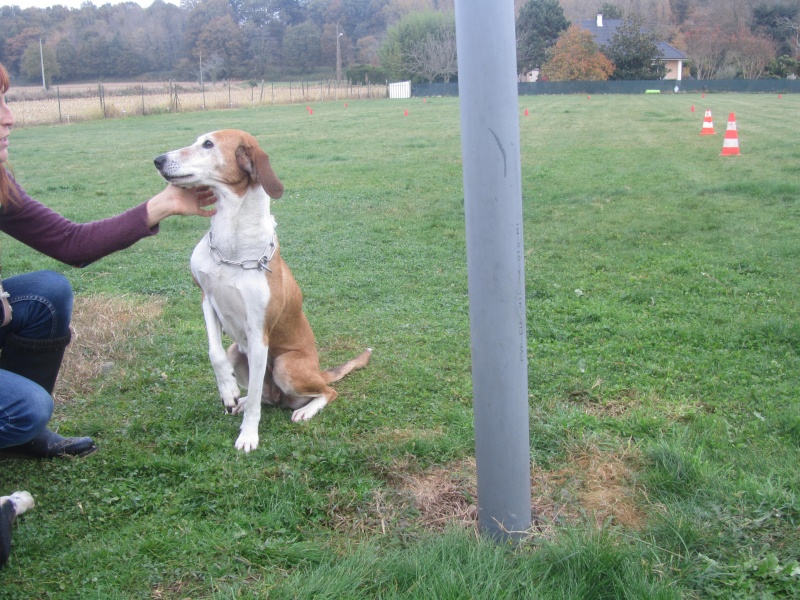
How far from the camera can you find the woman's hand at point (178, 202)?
316cm

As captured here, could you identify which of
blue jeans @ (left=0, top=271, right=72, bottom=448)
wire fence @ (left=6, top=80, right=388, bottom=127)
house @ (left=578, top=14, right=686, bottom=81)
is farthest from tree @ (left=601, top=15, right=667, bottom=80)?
blue jeans @ (left=0, top=271, right=72, bottom=448)

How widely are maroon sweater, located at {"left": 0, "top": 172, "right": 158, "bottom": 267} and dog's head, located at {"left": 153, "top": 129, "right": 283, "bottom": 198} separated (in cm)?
24

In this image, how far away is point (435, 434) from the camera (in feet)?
11.4

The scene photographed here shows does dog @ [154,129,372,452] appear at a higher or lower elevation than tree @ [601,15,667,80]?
lower

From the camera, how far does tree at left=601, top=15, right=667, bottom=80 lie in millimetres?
61156

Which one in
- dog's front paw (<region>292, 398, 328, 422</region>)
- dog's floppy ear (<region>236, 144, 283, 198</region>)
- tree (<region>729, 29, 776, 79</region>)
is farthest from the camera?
tree (<region>729, 29, 776, 79</region>)

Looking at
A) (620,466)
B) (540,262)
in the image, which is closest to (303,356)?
(620,466)

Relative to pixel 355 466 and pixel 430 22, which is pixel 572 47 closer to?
pixel 430 22

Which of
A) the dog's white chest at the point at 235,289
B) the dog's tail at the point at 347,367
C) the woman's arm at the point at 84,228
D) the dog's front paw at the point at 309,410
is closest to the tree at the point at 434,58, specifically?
the dog's tail at the point at 347,367

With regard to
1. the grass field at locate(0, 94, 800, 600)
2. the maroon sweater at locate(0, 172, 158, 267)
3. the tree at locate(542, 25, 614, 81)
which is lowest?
the grass field at locate(0, 94, 800, 600)

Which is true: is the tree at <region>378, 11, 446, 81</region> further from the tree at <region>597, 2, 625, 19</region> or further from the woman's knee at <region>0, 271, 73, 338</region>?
the woman's knee at <region>0, 271, 73, 338</region>

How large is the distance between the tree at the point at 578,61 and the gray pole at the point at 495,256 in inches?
2406

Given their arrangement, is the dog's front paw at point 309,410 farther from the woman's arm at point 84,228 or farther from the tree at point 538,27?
the tree at point 538,27

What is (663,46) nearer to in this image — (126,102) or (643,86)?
(643,86)
